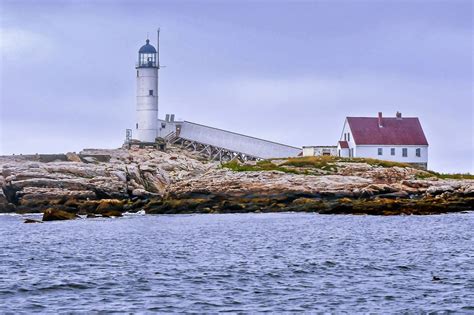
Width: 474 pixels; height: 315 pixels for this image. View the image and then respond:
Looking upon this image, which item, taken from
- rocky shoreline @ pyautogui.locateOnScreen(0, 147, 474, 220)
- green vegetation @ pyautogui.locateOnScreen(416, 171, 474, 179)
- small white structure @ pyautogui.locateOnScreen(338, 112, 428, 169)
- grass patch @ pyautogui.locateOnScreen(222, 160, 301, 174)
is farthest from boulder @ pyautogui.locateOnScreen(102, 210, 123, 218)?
small white structure @ pyautogui.locateOnScreen(338, 112, 428, 169)

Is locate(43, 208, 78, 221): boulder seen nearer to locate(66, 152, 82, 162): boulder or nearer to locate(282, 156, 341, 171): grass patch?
locate(66, 152, 82, 162): boulder

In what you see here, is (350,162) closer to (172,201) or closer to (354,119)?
(354,119)

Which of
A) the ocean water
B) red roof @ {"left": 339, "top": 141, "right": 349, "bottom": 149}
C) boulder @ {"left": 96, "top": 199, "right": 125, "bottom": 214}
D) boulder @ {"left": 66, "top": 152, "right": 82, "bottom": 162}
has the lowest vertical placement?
the ocean water

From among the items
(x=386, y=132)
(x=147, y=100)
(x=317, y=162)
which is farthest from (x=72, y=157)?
(x=386, y=132)

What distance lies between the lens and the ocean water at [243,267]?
27625 mm

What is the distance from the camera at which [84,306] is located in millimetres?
27062

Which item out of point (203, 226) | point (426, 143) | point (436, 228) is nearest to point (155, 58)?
point (426, 143)

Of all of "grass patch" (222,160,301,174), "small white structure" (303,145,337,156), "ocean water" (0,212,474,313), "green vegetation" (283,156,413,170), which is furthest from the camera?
"small white structure" (303,145,337,156)

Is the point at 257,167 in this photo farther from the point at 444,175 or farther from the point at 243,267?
the point at 243,267

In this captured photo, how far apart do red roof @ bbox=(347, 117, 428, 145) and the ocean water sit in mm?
32973

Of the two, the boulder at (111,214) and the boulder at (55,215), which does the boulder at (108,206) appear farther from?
the boulder at (55,215)

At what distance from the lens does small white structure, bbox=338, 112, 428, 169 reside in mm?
94500

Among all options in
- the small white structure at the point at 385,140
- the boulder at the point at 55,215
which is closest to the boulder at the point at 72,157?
the boulder at the point at 55,215

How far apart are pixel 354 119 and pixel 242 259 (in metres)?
58.9
